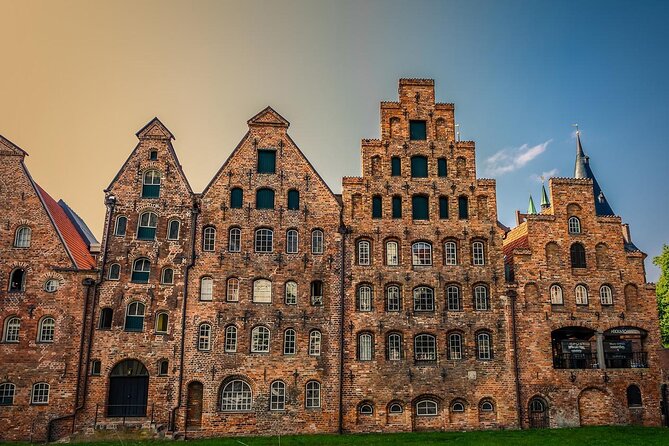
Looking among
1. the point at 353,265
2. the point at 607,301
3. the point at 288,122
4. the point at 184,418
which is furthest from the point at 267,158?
the point at 607,301

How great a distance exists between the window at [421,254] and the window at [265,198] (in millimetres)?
8888

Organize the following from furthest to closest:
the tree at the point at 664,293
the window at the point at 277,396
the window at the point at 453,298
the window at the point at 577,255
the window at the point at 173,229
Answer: the tree at the point at 664,293, the window at the point at 577,255, the window at the point at 453,298, the window at the point at 173,229, the window at the point at 277,396

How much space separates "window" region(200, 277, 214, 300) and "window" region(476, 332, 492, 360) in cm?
1545

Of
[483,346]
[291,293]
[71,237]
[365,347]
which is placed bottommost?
[365,347]

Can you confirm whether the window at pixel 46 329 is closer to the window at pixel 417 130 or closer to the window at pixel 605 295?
the window at pixel 417 130

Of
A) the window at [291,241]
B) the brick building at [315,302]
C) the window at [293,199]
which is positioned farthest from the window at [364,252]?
the window at [293,199]

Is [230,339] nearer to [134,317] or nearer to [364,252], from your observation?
[134,317]

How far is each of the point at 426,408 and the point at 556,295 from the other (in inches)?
402

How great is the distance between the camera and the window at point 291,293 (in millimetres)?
31328

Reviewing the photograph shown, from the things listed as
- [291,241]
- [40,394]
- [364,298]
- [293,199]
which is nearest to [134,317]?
[40,394]

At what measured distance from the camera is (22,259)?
1180 inches

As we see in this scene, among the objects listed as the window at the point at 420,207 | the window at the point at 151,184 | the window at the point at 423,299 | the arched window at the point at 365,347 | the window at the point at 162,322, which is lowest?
the arched window at the point at 365,347

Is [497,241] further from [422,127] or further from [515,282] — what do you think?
[422,127]

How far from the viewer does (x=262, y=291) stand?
103 feet
